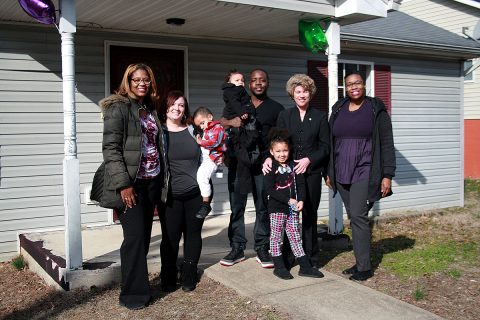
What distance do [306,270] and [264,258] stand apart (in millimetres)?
451

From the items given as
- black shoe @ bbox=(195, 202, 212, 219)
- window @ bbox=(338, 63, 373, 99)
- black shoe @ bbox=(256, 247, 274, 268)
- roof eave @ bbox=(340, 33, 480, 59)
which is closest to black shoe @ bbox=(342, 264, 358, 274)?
black shoe @ bbox=(256, 247, 274, 268)

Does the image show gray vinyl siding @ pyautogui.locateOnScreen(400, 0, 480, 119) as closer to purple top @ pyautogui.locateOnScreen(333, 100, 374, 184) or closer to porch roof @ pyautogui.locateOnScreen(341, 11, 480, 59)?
porch roof @ pyautogui.locateOnScreen(341, 11, 480, 59)

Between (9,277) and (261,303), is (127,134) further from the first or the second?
(9,277)

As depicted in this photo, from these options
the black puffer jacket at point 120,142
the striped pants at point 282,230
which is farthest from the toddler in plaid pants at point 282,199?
the black puffer jacket at point 120,142

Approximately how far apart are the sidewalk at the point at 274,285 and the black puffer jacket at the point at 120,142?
49.9 inches

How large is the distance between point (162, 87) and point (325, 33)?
238cm

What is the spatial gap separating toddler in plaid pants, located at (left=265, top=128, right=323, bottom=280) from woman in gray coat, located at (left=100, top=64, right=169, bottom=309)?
978mm

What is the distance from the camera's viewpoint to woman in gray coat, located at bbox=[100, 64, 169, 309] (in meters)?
3.90

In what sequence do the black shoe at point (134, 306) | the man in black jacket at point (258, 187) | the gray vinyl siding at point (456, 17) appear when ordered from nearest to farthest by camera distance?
1. the black shoe at point (134, 306)
2. the man in black jacket at point (258, 187)
3. the gray vinyl siding at point (456, 17)

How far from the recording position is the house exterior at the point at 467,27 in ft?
50.4

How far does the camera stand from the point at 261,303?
13.7 ft

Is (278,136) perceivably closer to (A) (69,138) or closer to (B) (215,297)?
(B) (215,297)

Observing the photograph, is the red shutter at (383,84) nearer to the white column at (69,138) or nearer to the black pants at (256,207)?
the black pants at (256,207)

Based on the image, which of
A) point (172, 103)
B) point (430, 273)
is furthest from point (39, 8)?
point (430, 273)
